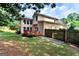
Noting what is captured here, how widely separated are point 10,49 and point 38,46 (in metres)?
0.41

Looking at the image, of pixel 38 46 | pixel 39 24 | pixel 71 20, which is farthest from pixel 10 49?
pixel 71 20

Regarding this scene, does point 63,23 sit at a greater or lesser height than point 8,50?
greater

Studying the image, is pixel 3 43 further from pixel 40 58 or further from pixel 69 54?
pixel 69 54

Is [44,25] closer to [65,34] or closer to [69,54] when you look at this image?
[65,34]

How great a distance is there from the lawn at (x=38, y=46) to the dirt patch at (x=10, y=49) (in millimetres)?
42

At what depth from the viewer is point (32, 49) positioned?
7.34ft

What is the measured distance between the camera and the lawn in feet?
7.29

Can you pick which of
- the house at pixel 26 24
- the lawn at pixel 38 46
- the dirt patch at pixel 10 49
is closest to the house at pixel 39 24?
the house at pixel 26 24

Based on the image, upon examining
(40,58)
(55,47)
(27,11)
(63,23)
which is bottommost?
(40,58)

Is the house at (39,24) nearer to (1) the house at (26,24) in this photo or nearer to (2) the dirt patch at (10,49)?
(1) the house at (26,24)

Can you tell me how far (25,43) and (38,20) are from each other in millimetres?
389

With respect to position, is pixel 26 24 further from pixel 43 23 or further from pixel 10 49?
pixel 10 49

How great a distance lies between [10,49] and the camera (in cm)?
225

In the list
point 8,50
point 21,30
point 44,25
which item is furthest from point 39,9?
point 8,50
